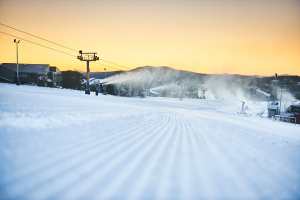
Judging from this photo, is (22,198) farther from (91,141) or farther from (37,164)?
(91,141)

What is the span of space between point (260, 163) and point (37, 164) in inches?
212

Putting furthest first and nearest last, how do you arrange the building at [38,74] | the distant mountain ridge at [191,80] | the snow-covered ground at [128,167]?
the distant mountain ridge at [191,80] < the building at [38,74] < the snow-covered ground at [128,167]

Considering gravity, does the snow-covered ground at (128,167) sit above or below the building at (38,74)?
below

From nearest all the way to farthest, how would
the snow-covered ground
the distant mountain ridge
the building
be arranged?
1. the snow-covered ground
2. the building
3. the distant mountain ridge

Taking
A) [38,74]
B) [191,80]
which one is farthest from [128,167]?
[191,80]

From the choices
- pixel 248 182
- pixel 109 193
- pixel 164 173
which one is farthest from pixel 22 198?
pixel 248 182

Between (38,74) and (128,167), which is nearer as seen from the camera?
(128,167)

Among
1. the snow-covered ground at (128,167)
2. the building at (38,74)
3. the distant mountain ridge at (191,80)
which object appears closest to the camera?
the snow-covered ground at (128,167)

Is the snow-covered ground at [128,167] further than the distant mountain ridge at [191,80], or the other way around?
the distant mountain ridge at [191,80]

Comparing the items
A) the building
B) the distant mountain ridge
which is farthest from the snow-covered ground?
the distant mountain ridge

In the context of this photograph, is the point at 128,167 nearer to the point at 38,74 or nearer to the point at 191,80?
the point at 38,74

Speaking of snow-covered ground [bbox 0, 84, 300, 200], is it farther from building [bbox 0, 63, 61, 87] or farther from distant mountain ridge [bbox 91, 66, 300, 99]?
distant mountain ridge [bbox 91, 66, 300, 99]

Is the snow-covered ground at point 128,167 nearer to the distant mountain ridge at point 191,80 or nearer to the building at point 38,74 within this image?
the building at point 38,74

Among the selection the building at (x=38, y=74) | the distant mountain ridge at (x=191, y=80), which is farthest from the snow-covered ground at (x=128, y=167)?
the distant mountain ridge at (x=191, y=80)
